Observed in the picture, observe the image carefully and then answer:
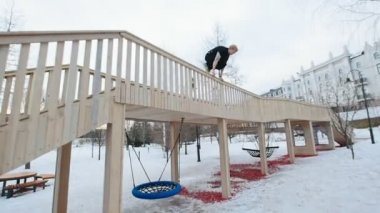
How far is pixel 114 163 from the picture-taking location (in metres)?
2.83

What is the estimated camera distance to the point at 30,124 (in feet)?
6.26

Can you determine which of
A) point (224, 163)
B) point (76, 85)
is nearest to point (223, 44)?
point (224, 163)

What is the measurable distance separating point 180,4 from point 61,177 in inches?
266

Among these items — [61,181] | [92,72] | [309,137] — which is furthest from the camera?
[309,137]

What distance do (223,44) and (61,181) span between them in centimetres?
1411

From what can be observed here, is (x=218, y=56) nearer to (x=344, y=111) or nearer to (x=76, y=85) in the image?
(x=76, y=85)

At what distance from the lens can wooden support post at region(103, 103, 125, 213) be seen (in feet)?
9.04

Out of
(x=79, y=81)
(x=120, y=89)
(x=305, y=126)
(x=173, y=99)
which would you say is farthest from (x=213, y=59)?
(x=305, y=126)

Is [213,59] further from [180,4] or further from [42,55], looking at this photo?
[42,55]

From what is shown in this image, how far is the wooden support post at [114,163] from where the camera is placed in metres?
2.76

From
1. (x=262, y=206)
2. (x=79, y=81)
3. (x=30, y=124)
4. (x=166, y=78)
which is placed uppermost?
(x=166, y=78)

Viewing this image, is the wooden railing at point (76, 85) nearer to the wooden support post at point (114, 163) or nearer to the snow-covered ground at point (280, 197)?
the wooden support post at point (114, 163)

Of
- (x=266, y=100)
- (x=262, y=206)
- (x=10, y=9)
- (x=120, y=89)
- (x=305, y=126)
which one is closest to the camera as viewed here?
(x=120, y=89)

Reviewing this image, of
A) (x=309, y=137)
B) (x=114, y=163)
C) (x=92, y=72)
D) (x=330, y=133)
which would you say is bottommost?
(x=114, y=163)
